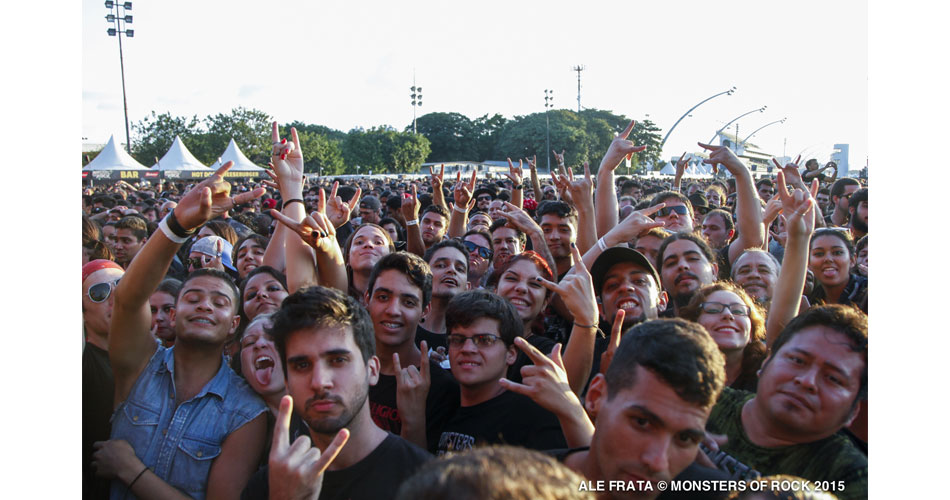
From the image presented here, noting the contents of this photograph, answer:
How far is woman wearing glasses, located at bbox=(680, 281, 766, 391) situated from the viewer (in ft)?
9.50

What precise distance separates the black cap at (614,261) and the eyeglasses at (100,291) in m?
2.58

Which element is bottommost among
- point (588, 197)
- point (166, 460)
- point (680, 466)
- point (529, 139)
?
point (166, 460)

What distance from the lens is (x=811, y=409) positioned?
2.07m

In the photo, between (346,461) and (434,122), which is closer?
(346,461)

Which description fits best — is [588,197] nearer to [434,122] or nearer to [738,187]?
[738,187]

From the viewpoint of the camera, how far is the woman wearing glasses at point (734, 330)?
9.50 ft

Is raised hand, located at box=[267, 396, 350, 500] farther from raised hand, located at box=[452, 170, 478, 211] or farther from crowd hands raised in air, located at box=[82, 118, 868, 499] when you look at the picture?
raised hand, located at box=[452, 170, 478, 211]

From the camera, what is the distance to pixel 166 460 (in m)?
2.53

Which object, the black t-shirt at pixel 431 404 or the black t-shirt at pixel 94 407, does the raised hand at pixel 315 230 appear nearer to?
the black t-shirt at pixel 431 404

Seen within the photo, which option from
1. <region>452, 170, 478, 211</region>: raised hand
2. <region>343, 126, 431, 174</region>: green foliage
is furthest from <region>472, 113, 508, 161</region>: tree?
<region>452, 170, 478, 211</region>: raised hand

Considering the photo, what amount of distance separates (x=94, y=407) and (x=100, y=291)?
23.9 inches

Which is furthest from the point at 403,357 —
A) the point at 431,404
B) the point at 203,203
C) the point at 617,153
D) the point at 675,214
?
the point at 675,214
